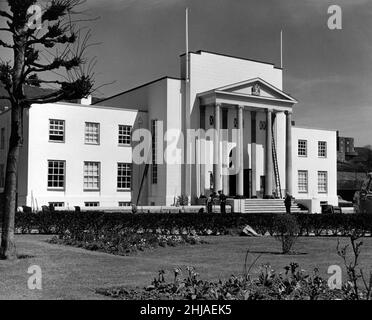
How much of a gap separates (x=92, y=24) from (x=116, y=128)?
1131 inches

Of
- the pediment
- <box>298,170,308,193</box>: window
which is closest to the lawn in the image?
the pediment

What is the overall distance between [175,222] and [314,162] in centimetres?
3192

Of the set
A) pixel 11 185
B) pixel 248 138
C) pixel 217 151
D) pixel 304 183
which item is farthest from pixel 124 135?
pixel 11 185

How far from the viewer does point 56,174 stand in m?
37.8

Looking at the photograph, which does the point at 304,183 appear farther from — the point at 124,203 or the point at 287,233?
the point at 287,233

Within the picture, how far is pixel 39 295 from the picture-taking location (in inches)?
332

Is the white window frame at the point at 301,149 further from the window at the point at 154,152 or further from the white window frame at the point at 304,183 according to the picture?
the window at the point at 154,152

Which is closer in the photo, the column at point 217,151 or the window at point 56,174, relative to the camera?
the window at point 56,174

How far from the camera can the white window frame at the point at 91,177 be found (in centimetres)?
3912

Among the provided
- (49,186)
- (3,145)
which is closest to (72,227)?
(49,186)

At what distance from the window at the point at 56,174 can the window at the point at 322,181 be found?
80.7ft

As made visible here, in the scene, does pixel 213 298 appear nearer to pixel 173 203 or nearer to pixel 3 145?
pixel 173 203

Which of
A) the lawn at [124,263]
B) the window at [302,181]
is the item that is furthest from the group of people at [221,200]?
the lawn at [124,263]

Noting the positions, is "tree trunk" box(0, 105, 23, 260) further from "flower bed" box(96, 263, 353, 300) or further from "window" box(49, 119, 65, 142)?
"window" box(49, 119, 65, 142)
